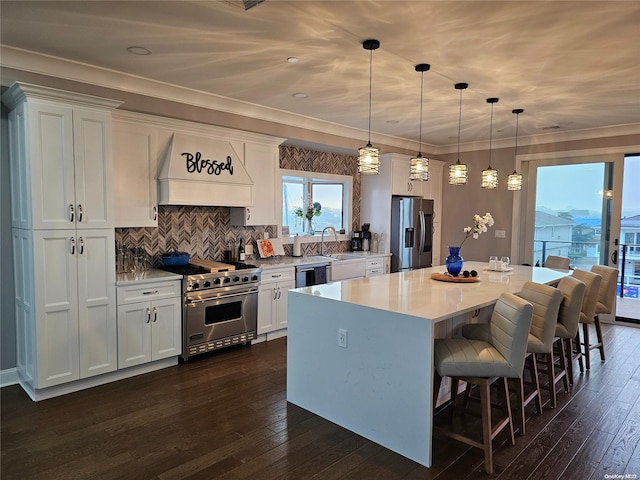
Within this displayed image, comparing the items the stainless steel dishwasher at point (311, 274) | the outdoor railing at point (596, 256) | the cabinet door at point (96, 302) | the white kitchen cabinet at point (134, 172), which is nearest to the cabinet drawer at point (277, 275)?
the stainless steel dishwasher at point (311, 274)

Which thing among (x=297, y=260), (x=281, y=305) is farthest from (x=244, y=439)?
(x=297, y=260)

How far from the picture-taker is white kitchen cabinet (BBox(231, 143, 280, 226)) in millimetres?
4934

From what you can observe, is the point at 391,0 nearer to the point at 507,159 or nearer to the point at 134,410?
the point at 134,410

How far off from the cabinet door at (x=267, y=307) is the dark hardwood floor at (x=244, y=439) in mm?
1081

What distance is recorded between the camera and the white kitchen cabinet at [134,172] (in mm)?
3889

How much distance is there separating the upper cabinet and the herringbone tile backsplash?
77cm

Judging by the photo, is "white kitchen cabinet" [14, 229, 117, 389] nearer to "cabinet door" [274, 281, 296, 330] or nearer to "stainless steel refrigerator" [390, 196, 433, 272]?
"cabinet door" [274, 281, 296, 330]

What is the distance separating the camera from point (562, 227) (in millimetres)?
6398

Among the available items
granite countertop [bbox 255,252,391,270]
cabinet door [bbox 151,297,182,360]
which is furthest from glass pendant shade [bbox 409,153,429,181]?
cabinet door [bbox 151,297,182,360]

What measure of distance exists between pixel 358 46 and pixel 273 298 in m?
2.89

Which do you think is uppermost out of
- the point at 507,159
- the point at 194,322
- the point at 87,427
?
the point at 507,159

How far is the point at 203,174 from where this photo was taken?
14.5ft

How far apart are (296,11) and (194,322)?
2.92 m

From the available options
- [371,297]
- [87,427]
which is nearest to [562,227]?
[371,297]
